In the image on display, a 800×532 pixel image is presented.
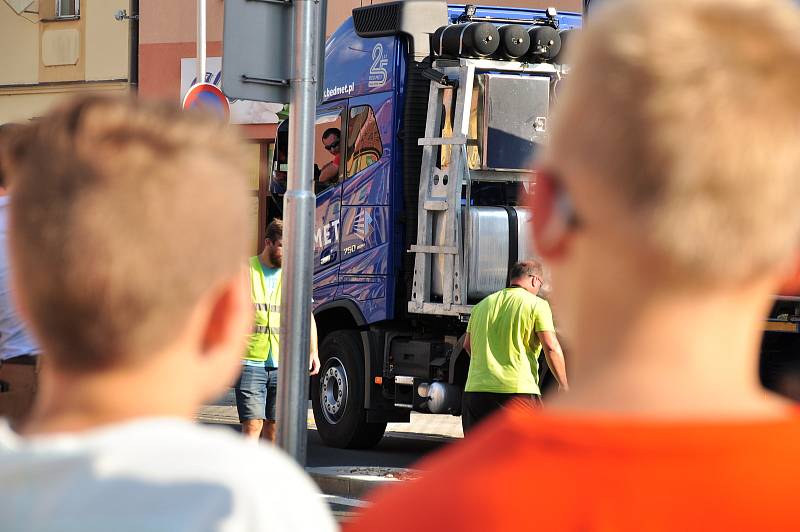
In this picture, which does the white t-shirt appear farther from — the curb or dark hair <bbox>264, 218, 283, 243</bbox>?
the curb

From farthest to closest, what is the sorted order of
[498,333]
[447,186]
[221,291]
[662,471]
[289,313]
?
[447,186]
[498,333]
[289,313]
[221,291]
[662,471]

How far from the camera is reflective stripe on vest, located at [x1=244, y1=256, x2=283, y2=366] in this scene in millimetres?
9508

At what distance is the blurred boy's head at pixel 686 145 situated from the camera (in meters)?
1.30

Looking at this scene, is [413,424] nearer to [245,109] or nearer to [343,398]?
[343,398]

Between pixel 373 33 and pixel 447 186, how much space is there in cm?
168

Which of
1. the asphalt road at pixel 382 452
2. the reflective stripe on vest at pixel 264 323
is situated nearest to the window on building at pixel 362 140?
the asphalt road at pixel 382 452

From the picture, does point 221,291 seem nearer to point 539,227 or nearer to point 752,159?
point 539,227

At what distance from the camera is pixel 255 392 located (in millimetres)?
9445

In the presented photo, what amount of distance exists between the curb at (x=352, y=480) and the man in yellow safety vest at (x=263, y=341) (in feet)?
2.30

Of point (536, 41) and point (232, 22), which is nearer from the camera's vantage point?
point (232, 22)

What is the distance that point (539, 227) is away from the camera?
1.44 metres

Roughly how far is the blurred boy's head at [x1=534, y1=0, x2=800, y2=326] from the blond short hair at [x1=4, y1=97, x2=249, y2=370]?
0.38m

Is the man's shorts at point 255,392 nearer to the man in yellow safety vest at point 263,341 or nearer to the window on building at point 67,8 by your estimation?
the man in yellow safety vest at point 263,341

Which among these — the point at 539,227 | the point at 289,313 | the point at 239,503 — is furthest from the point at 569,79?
the point at 289,313
